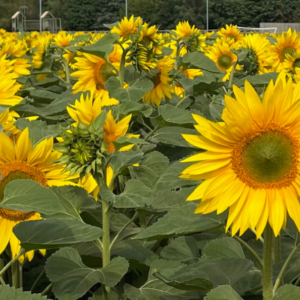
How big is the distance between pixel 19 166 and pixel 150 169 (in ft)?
1.98

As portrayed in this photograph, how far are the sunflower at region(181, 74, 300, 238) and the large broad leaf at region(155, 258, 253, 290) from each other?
19 centimetres

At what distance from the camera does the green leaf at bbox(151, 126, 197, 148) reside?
2418 mm

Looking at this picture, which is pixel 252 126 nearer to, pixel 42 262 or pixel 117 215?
pixel 117 215

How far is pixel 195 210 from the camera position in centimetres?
137

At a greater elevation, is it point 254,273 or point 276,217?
point 276,217

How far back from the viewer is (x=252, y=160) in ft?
4.59

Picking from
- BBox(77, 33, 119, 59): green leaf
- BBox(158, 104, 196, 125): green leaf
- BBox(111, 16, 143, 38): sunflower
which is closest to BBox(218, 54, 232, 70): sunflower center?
BBox(111, 16, 143, 38): sunflower

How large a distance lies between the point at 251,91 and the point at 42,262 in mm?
1179

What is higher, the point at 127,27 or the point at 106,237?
the point at 127,27

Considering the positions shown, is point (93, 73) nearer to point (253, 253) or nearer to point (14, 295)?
point (253, 253)

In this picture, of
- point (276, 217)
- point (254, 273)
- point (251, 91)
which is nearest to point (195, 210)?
point (276, 217)

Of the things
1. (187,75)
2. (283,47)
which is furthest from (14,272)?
(283,47)

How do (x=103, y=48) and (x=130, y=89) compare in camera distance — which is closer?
(x=130, y=89)

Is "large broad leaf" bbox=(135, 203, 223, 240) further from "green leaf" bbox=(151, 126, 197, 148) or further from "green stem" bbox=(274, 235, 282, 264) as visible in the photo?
"green leaf" bbox=(151, 126, 197, 148)
